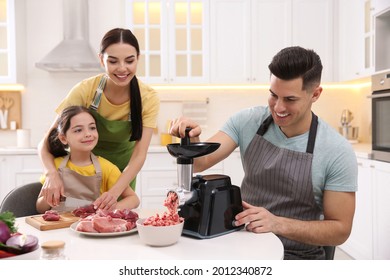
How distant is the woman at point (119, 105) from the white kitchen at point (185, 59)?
56.4 inches

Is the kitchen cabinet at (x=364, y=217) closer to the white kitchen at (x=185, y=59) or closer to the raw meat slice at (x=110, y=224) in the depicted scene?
the white kitchen at (x=185, y=59)

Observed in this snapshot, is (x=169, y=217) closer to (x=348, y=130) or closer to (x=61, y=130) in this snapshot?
(x=61, y=130)

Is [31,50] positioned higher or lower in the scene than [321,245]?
higher

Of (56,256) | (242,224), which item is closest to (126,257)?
(56,256)

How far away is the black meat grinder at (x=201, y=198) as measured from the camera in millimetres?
1115

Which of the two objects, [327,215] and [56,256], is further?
[327,215]

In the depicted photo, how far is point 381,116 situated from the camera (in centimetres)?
262

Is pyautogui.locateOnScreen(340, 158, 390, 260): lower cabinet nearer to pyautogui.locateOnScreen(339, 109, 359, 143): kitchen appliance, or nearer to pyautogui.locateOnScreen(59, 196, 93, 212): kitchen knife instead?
pyautogui.locateOnScreen(339, 109, 359, 143): kitchen appliance

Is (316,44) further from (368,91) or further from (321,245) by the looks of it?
(321,245)

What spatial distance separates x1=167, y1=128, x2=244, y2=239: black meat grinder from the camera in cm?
112

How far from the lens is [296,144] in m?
1.40

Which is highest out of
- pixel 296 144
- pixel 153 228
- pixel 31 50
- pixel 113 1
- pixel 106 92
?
pixel 113 1

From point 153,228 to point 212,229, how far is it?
18cm

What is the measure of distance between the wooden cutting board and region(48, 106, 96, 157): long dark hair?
0.45m
